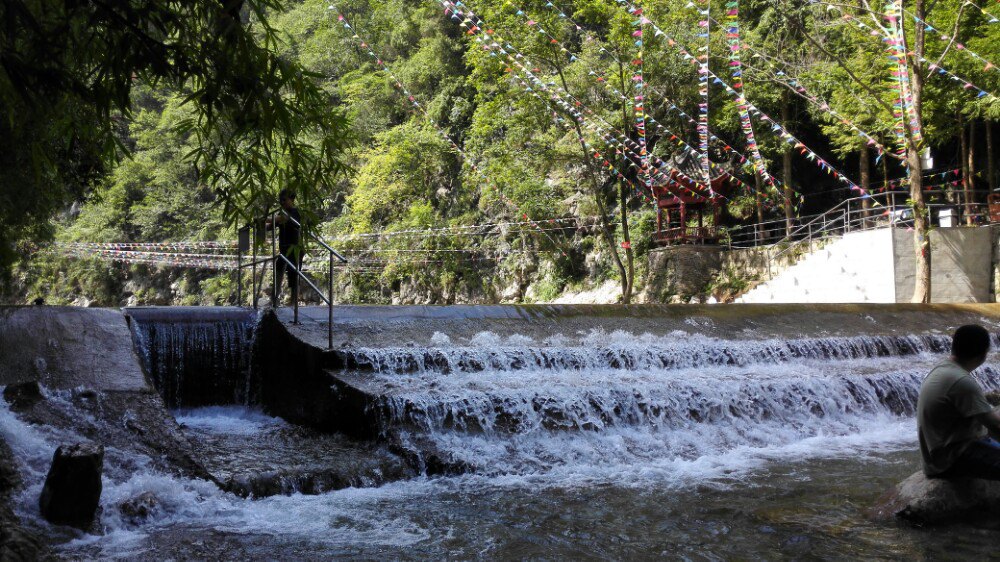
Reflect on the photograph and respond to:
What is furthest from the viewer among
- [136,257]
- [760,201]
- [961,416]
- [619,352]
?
[136,257]

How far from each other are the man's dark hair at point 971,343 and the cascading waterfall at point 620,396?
2875 mm

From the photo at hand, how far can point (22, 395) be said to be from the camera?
5895mm

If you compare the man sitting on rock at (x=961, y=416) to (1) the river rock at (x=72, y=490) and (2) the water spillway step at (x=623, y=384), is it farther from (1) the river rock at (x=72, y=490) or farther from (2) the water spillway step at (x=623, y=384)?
(1) the river rock at (x=72, y=490)

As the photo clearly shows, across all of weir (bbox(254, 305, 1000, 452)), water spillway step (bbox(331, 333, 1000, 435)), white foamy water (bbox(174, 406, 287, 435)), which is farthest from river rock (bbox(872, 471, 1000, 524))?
white foamy water (bbox(174, 406, 287, 435))

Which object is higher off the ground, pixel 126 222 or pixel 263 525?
pixel 126 222

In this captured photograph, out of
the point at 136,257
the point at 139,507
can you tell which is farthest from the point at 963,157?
the point at 136,257

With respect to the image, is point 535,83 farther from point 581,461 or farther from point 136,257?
point 136,257

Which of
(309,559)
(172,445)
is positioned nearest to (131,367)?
(172,445)

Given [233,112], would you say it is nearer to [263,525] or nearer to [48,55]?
[48,55]

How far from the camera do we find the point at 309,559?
408 centimetres

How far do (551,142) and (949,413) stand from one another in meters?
17.8

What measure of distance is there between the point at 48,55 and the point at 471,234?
2725 centimetres

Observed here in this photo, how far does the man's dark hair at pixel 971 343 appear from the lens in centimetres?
418

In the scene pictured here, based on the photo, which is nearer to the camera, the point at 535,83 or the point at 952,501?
the point at 952,501
